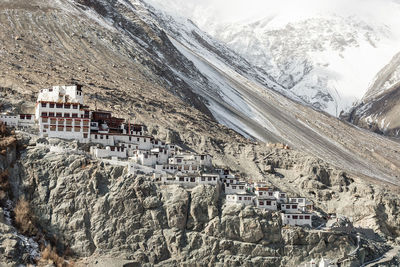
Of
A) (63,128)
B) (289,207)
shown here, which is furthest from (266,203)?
(63,128)

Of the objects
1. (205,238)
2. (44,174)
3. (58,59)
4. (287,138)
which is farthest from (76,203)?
(287,138)

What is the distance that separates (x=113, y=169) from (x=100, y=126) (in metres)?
13.1

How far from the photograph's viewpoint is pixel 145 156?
78062 millimetres

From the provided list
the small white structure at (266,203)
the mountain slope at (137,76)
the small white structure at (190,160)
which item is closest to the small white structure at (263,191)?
the small white structure at (266,203)

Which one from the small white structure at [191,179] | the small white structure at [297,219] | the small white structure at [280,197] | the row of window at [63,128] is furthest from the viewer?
the small white structure at [280,197]

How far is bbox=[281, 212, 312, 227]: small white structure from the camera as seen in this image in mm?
76637

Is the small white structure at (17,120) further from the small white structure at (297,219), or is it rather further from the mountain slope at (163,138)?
the small white structure at (297,219)

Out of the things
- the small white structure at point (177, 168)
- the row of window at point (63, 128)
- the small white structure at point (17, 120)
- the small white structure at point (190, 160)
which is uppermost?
the small white structure at point (17, 120)

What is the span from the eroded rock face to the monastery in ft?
6.28

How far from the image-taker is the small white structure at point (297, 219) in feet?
251

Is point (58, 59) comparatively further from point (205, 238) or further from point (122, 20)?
point (205, 238)

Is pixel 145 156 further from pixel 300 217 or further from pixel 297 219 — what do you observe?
pixel 300 217

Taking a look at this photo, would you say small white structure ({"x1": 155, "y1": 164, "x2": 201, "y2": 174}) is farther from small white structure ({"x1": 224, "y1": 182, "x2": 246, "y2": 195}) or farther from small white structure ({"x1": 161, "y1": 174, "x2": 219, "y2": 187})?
small white structure ({"x1": 224, "y1": 182, "x2": 246, "y2": 195})

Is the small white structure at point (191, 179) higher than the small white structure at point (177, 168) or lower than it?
lower
